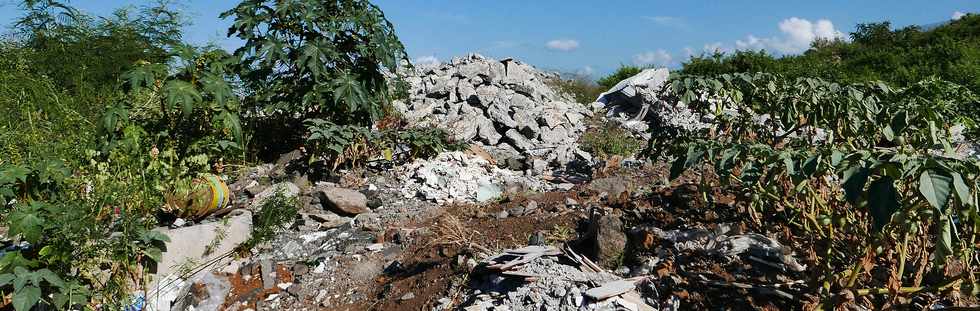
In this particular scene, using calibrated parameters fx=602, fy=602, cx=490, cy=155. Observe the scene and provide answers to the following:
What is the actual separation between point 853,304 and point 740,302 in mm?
400

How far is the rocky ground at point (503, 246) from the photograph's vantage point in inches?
102

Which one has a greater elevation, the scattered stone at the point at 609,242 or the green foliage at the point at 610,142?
the green foliage at the point at 610,142

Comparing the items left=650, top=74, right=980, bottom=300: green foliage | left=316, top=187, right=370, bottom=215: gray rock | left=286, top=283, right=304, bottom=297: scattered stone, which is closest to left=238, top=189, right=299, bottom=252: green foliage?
left=316, top=187, right=370, bottom=215: gray rock

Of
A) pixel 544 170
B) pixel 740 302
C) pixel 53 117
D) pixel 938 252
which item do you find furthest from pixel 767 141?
pixel 53 117

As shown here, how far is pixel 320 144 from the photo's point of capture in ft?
16.1

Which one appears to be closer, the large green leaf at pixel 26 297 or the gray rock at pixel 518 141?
the large green leaf at pixel 26 297

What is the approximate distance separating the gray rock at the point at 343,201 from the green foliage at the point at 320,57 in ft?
2.30

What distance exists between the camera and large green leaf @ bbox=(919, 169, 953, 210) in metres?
1.23

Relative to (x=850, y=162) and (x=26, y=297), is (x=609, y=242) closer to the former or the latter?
(x=850, y=162)

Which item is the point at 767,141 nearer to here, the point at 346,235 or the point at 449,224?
the point at 449,224

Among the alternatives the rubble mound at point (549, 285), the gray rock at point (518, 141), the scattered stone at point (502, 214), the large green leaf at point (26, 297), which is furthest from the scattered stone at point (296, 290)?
the gray rock at point (518, 141)

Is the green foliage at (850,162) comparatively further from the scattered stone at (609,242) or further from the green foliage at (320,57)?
the green foliage at (320,57)

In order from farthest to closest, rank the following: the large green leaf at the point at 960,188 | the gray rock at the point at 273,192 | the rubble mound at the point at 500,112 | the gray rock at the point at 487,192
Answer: the rubble mound at the point at 500,112 → the gray rock at the point at 487,192 → the gray rock at the point at 273,192 → the large green leaf at the point at 960,188

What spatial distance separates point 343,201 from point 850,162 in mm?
3489
